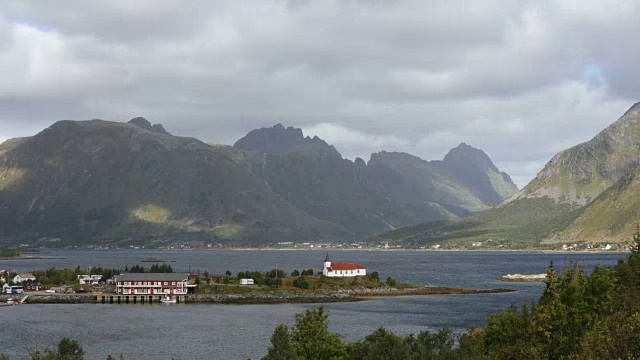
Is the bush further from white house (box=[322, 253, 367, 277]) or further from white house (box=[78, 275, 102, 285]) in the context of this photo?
white house (box=[78, 275, 102, 285])

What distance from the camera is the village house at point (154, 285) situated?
152m

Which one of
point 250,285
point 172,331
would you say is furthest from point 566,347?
point 250,285

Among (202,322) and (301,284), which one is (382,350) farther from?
(301,284)

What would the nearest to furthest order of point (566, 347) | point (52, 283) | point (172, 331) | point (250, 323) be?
point (566, 347)
point (172, 331)
point (250, 323)
point (52, 283)

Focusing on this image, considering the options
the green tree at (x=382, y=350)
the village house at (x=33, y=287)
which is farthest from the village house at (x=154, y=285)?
the green tree at (x=382, y=350)

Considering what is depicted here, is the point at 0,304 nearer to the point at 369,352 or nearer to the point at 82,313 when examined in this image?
the point at 82,313

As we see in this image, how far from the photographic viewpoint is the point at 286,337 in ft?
177

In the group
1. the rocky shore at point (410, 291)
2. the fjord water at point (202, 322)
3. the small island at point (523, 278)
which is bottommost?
the fjord water at point (202, 322)

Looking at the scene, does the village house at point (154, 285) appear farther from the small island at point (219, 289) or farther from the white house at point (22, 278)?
the white house at point (22, 278)

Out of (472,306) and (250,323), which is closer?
(250,323)

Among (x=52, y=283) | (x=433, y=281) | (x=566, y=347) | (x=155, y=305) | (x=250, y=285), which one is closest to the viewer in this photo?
(x=566, y=347)

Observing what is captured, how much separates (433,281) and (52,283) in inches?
4030

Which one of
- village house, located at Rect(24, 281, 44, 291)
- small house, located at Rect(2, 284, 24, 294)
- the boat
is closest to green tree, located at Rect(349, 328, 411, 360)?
the boat

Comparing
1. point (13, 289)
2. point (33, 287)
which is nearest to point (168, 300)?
point (13, 289)
